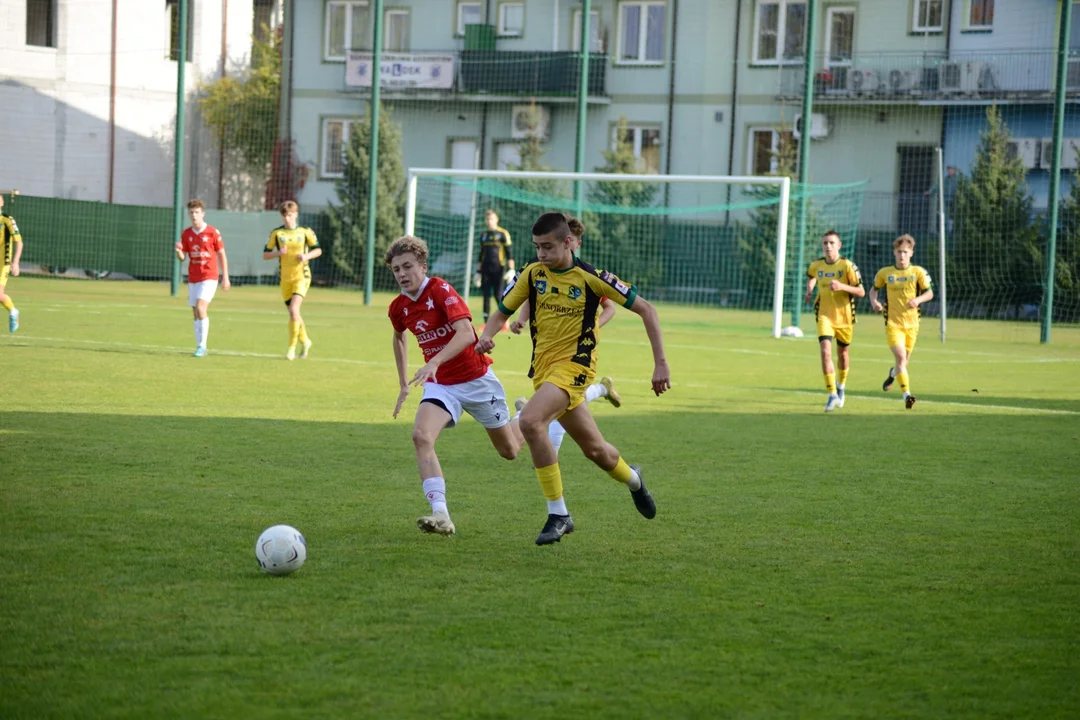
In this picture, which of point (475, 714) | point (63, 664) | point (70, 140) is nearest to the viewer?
point (475, 714)

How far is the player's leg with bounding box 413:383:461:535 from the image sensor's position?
6914mm

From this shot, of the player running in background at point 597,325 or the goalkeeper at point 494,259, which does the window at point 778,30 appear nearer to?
the goalkeeper at point 494,259

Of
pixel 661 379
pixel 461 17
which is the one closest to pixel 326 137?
pixel 461 17

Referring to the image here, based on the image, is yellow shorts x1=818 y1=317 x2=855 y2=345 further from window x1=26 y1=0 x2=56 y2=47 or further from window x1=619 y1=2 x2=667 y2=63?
window x1=26 y1=0 x2=56 y2=47

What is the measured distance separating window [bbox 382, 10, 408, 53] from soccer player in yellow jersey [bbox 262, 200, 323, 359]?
24024mm

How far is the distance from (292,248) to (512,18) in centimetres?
2353

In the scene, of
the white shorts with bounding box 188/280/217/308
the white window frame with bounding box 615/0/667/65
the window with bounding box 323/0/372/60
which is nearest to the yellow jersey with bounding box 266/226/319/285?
the white shorts with bounding box 188/280/217/308

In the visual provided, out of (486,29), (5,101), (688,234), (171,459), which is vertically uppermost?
(486,29)

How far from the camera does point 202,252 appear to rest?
1695 cm

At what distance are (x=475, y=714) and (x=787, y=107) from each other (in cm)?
3336

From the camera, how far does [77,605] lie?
5.49 m

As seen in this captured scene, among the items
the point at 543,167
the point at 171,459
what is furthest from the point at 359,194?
the point at 171,459

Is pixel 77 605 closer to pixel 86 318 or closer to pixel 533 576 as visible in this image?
pixel 533 576

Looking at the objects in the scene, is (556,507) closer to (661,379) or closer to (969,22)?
(661,379)
